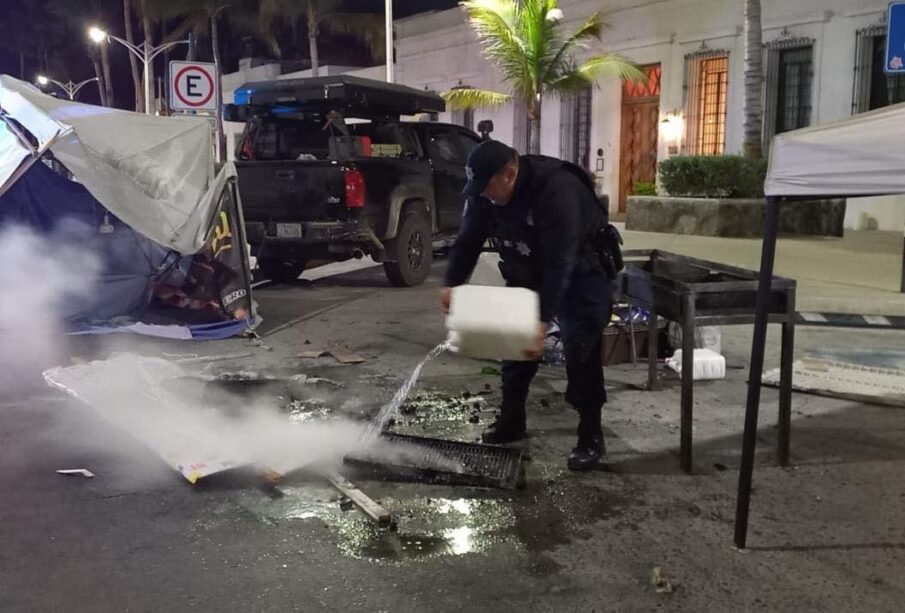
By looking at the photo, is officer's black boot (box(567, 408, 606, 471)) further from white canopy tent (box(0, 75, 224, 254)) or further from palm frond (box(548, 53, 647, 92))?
palm frond (box(548, 53, 647, 92))

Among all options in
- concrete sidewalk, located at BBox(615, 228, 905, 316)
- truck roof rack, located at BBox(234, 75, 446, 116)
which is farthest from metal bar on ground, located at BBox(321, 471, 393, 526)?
truck roof rack, located at BBox(234, 75, 446, 116)

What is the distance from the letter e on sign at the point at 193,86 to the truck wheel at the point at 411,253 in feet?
12.3

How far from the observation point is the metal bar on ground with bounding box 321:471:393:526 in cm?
409

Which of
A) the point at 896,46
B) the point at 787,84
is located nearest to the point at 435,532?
the point at 896,46

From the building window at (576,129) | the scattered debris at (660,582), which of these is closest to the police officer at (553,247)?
the scattered debris at (660,582)

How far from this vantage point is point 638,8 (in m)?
22.2

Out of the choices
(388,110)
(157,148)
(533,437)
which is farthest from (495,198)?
(388,110)

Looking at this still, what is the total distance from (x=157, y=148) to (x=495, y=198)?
4.61 metres

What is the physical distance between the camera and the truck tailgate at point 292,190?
10227 mm

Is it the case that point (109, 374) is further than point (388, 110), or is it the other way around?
point (388, 110)

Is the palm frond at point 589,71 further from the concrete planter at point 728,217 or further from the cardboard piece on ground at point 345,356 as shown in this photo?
the cardboard piece on ground at point 345,356

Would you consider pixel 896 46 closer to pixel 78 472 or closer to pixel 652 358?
pixel 652 358

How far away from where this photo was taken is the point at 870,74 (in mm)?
17734

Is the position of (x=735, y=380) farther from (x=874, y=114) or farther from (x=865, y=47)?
(x=865, y=47)
